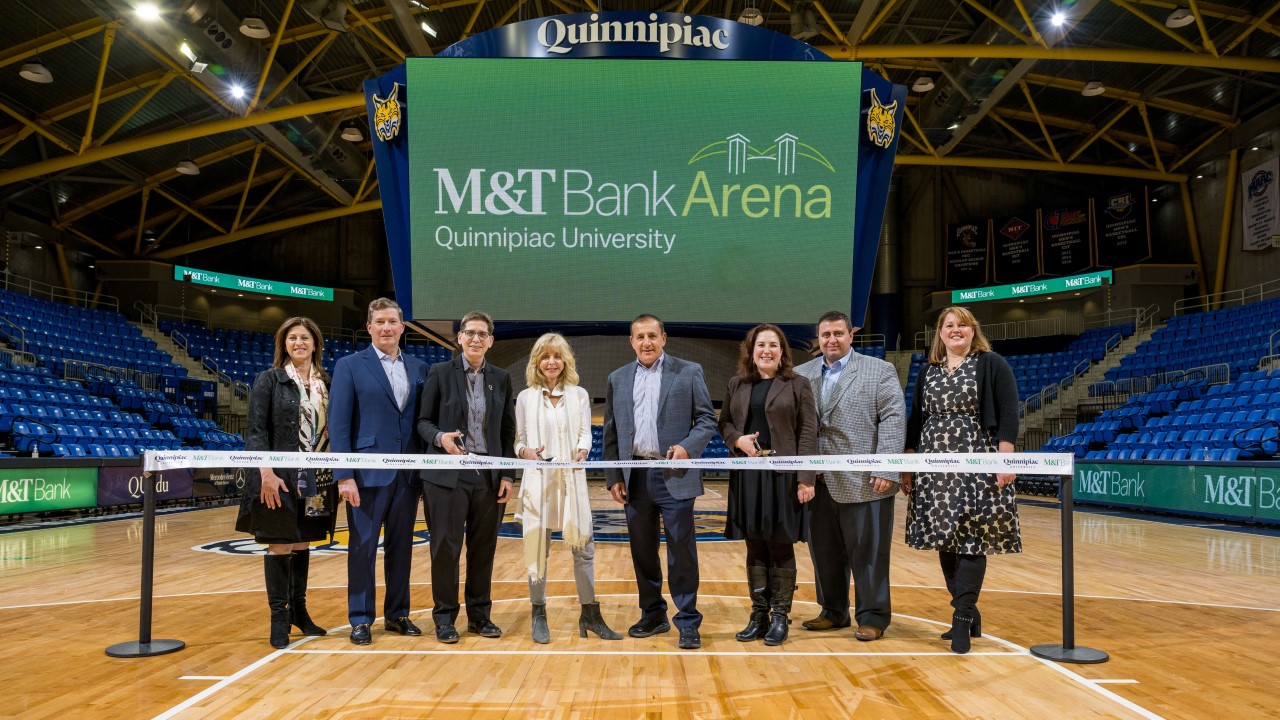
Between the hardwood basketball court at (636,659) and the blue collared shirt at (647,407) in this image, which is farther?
the blue collared shirt at (647,407)

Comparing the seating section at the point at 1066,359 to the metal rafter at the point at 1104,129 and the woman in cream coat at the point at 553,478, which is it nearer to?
the metal rafter at the point at 1104,129

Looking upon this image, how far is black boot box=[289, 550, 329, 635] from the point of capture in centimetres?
409

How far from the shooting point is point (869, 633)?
397 cm

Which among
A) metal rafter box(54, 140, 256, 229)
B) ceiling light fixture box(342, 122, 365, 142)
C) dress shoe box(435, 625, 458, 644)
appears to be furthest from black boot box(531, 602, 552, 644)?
metal rafter box(54, 140, 256, 229)

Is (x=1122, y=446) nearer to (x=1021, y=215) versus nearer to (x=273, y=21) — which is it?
(x=1021, y=215)

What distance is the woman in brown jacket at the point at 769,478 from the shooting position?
399 cm

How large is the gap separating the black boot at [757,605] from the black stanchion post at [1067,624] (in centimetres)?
122

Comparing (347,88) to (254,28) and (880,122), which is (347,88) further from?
(880,122)

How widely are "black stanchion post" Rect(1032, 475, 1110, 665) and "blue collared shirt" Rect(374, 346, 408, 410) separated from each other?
3244mm

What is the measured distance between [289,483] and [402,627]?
91 cm

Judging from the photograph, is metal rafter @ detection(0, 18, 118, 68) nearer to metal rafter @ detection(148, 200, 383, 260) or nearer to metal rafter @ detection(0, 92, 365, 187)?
metal rafter @ detection(0, 92, 365, 187)

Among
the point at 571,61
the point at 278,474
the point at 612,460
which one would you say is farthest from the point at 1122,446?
the point at 278,474

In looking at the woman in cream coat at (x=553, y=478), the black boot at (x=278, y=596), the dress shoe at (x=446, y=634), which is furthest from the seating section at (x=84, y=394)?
the woman in cream coat at (x=553, y=478)

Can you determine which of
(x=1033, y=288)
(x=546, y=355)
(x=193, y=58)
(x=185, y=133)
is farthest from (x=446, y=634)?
(x=1033, y=288)
